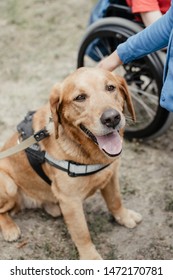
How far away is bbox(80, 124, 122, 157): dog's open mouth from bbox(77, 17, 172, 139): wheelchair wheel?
111 centimetres

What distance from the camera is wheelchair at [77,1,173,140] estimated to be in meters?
3.46

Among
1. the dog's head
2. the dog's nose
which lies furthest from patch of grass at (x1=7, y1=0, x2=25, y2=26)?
the dog's nose

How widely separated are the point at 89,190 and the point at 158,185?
36.7 inches

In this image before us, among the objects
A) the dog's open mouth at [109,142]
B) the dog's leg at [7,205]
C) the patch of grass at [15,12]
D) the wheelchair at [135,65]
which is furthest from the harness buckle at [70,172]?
the patch of grass at [15,12]

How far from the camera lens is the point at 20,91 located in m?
4.64

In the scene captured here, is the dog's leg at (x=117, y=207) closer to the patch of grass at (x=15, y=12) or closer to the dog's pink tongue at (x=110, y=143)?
the dog's pink tongue at (x=110, y=143)

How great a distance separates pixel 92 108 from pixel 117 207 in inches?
39.9

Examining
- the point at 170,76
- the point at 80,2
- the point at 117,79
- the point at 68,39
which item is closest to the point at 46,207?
the point at 117,79

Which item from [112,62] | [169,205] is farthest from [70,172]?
[169,205]

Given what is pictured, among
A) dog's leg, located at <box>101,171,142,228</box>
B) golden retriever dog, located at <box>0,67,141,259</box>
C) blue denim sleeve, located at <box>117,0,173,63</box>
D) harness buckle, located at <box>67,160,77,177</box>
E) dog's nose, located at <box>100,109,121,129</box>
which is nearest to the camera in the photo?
dog's nose, located at <box>100,109,121,129</box>

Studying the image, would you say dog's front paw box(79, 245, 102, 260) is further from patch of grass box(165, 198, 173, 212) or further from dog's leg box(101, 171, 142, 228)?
patch of grass box(165, 198, 173, 212)

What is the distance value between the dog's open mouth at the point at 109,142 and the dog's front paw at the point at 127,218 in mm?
863

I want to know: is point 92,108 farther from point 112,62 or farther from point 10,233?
point 10,233

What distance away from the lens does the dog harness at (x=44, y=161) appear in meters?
2.64
